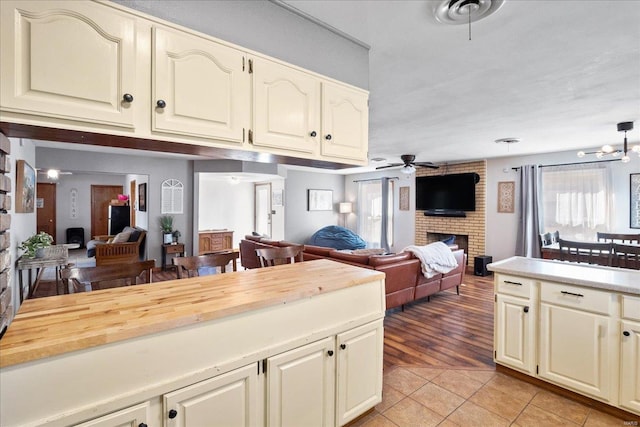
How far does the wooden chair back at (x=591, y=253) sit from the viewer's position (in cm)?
331

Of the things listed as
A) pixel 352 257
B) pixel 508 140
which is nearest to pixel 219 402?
pixel 352 257

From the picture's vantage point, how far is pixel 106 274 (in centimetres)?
181

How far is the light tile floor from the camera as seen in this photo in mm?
1979

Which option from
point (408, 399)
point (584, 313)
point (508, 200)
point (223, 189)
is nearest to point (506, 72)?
point (584, 313)

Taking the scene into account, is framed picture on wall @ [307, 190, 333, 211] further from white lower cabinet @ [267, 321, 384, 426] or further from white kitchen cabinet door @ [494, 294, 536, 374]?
white lower cabinet @ [267, 321, 384, 426]

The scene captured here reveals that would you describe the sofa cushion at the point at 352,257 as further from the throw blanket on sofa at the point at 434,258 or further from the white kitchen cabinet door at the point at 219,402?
the white kitchen cabinet door at the point at 219,402

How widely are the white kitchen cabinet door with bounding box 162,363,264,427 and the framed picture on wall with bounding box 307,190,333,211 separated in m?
7.45

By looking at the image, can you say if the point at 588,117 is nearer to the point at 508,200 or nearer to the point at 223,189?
the point at 508,200

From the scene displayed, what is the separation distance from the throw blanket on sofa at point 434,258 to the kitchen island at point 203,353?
225 centimetres

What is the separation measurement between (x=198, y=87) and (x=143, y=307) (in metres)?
1.05

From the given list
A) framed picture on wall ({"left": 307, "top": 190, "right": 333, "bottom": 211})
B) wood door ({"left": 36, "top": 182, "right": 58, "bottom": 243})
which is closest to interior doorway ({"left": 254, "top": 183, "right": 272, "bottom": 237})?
framed picture on wall ({"left": 307, "top": 190, "right": 333, "bottom": 211})

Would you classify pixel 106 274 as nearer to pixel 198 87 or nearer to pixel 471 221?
pixel 198 87

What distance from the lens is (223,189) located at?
30.3 ft

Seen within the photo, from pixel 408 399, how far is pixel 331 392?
85 centimetres
